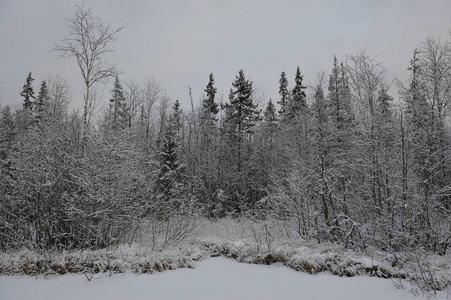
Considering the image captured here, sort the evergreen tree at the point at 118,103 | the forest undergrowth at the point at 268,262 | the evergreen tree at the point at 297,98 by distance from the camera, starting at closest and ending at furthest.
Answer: the forest undergrowth at the point at 268,262 → the evergreen tree at the point at 297,98 → the evergreen tree at the point at 118,103

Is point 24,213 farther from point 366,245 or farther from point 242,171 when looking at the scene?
point 242,171

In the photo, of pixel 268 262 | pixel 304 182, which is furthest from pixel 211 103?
pixel 268 262

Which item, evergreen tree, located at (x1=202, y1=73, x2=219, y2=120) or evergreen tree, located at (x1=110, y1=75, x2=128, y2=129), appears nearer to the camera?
evergreen tree, located at (x1=202, y1=73, x2=219, y2=120)

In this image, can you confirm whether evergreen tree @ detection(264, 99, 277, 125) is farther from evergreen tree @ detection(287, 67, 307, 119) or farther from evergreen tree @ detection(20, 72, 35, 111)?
evergreen tree @ detection(20, 72, 35, 111)

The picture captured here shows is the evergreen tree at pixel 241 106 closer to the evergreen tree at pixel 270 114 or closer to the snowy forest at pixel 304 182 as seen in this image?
the evergreen tree at pixel 270 114

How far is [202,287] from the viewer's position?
5262 millimetres

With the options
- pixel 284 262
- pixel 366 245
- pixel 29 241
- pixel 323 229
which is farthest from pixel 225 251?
pixel 29 241

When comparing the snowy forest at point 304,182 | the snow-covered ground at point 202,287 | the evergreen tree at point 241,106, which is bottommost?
the snow-covered ground at point 202,287

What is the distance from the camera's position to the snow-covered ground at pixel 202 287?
474cm

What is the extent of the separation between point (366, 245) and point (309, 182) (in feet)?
8.37

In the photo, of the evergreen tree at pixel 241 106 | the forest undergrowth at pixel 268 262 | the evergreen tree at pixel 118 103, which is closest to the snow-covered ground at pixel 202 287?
the forest undergrowth at pixel 268 262

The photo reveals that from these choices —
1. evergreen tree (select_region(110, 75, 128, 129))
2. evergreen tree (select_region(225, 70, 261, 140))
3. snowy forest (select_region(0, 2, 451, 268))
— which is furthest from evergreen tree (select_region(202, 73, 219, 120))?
snowy forest (select_region(0, 2, 451, 268))

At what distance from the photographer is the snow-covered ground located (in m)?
4.74

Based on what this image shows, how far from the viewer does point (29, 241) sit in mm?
7152
